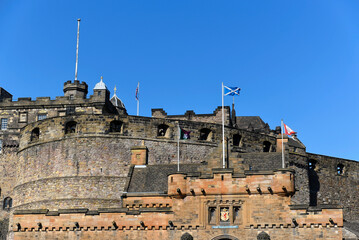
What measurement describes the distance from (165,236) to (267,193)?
642cm

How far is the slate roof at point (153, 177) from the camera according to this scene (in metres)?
47.9

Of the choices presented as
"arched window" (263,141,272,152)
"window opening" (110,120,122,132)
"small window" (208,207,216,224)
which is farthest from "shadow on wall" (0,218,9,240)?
"small window" (208,207,216,224)

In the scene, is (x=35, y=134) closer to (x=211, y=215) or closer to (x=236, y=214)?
(x=211, y=215)

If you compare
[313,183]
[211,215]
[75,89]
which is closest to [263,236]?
[211,215]

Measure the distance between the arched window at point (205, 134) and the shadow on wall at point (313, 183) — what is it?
33.9 feet

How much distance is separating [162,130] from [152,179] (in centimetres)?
969

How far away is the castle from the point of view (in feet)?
133

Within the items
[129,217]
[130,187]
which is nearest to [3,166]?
[130,187]

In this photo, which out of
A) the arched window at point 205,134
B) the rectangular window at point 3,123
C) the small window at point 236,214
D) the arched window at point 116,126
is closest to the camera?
the small window at point 236,214

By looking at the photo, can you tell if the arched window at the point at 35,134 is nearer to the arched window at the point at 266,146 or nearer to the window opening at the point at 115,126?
the window opening at the point at 115,126

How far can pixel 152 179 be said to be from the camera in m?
49.1

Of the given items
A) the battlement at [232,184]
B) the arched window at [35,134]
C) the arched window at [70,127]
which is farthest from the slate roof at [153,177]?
the arched window at [35,134]

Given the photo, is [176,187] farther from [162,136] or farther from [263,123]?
[263,123]

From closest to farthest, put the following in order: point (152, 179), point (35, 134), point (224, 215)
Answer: point (224, 215), point (152, 179), point (35, 134)
